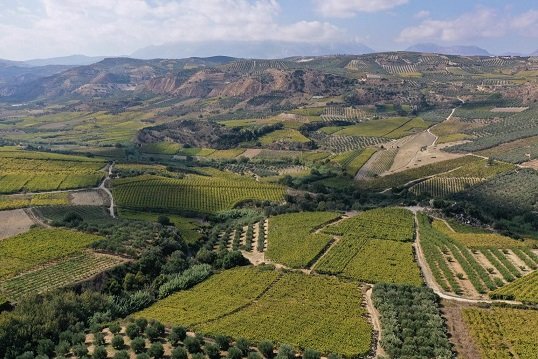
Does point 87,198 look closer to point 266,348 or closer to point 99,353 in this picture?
point 99,353

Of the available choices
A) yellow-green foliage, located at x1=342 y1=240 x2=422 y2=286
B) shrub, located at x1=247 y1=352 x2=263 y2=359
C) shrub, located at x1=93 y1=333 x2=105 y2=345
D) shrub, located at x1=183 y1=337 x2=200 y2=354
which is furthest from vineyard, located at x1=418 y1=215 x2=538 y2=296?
shrub, located at x1=93 y1=333 x2=105 y2=345

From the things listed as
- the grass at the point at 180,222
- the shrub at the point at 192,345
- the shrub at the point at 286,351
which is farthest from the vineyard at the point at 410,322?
the grass at the point at 180,222

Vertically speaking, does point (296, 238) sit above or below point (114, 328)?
below

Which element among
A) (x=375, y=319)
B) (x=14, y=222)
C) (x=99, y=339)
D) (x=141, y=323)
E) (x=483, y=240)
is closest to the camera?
(x=99, y=339)

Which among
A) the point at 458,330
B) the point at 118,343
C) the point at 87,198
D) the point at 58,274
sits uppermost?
the point at 118,343

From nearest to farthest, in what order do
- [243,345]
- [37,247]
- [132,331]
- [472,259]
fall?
[243,345], [132,331], [472,259], [37,247]

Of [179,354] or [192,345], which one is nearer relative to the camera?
[179,354]

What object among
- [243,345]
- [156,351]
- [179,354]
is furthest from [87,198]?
[243,345]

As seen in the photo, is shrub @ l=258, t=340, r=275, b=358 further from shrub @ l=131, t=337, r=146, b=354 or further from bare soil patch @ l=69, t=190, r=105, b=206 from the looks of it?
bare soil patch @ l=69, t=190, r=105, b=206
